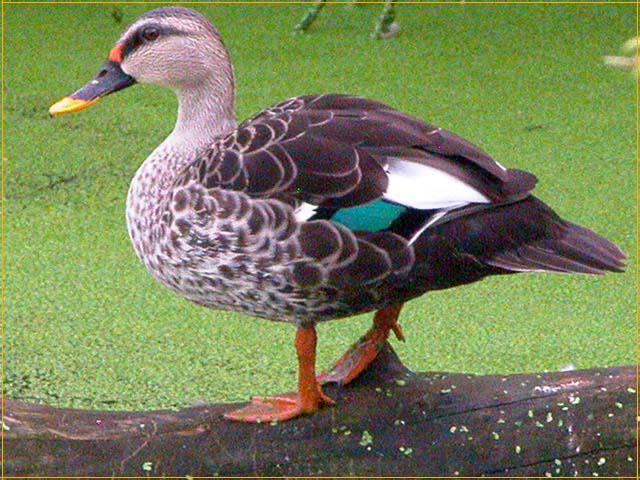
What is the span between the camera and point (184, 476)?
5.50 ft

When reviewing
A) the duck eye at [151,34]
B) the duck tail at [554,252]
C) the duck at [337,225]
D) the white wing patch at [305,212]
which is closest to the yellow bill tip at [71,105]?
the duck eye at [151,34]

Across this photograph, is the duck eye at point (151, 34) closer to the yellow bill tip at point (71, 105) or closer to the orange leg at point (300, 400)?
the yellow bill tip at point (71, 105)

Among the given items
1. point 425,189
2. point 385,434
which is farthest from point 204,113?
point 385,434

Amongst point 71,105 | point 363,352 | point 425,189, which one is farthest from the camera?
point 71,105

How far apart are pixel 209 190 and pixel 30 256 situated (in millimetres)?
1212

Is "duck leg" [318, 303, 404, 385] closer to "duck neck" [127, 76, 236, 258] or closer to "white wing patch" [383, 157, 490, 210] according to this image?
"white wing patch" [383, 157, 490, 210]

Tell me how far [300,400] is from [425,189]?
1.20 ft

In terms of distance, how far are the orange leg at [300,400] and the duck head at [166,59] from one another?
0.46 m

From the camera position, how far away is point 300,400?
1.78 m

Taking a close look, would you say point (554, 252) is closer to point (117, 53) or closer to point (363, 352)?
point (363, 352)

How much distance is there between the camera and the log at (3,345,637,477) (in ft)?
5.42

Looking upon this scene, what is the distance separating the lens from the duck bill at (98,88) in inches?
77.5

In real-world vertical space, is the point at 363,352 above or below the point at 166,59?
below

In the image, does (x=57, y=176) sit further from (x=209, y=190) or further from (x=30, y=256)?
(x=209, y=190)
